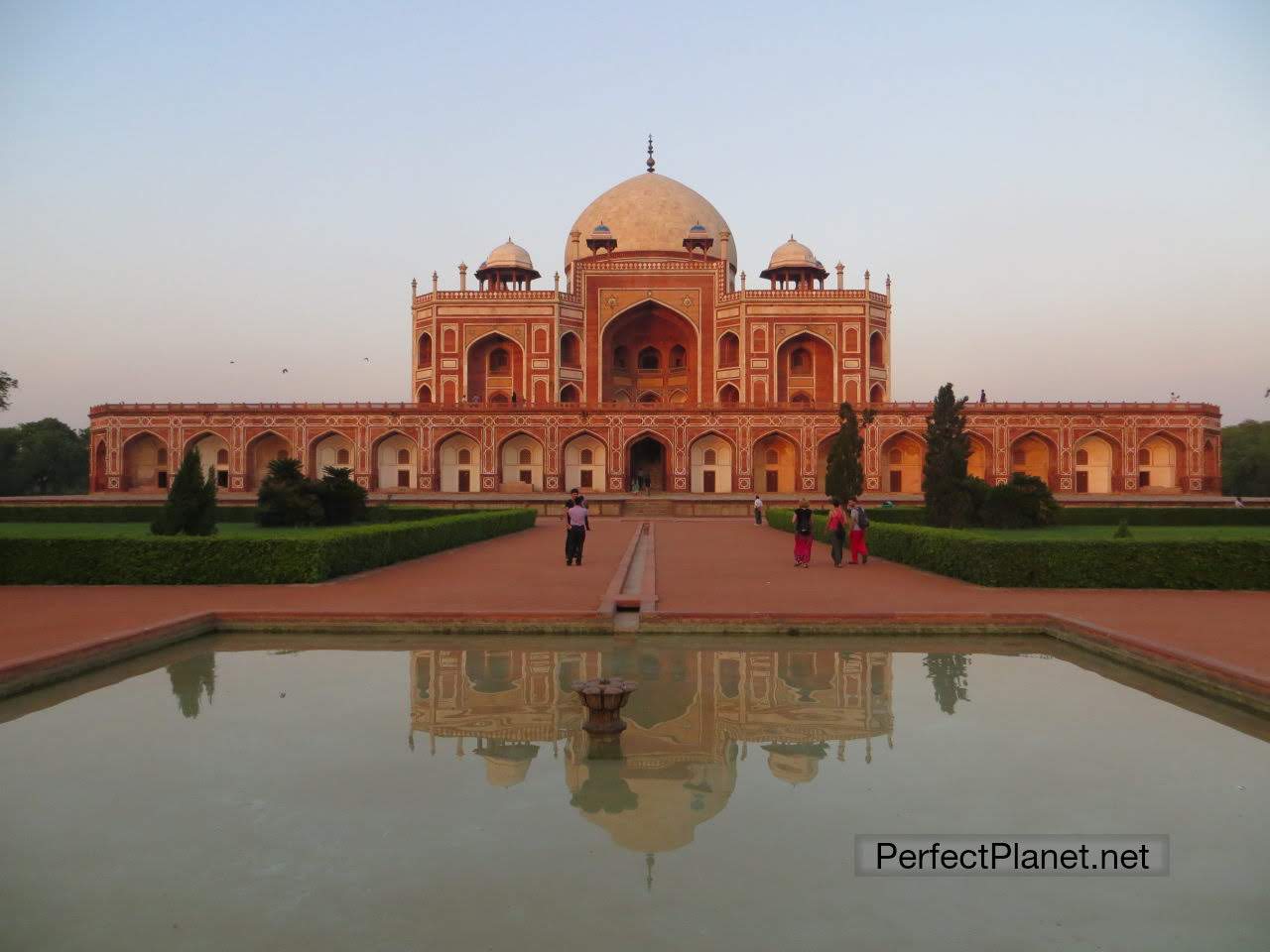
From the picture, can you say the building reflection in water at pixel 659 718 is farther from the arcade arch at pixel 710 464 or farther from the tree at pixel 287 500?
the arcade arch at pixel 710 464

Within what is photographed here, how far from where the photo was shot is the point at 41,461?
129ft

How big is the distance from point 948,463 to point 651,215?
26.7 meters

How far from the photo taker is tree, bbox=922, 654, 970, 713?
16.9ft

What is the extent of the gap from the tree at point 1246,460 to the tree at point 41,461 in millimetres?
47207

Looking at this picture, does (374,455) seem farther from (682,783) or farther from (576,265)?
(682,783)

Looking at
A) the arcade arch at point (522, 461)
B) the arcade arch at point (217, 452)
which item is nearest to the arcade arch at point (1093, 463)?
the arcade arch at point (522, 461)

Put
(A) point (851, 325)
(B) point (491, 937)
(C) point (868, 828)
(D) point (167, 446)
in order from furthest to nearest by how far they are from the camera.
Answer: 1. (A) point (851, 325)
2. (D) point (167, 446)
3. (C) point (868, 828)
4. (B) point (491, 937)

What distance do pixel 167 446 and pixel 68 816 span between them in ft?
103

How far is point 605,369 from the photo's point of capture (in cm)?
3722

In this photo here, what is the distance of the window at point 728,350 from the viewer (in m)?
36.5

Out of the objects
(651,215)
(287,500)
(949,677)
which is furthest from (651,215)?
(949,677)

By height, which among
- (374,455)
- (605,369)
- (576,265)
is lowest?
(374,455)

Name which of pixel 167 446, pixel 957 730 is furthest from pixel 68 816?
pixel 167 446

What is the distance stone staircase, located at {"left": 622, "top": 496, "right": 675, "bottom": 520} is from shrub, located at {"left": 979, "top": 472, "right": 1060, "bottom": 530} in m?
9.96
